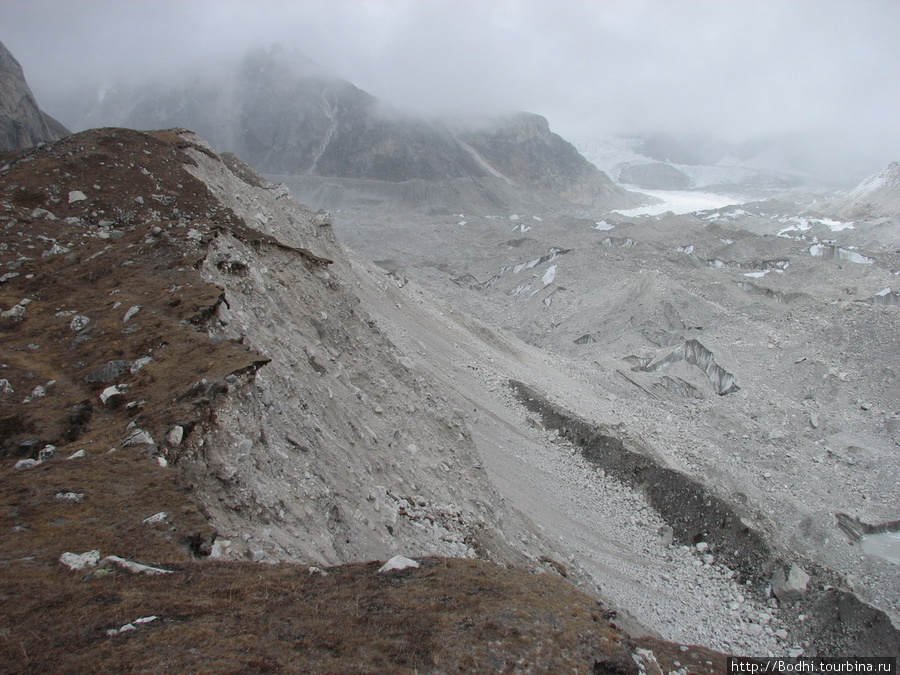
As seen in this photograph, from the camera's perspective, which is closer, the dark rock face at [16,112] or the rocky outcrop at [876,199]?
the dark rock face at [16,112]

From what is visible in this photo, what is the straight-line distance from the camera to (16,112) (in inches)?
3083

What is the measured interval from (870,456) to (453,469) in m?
30.0

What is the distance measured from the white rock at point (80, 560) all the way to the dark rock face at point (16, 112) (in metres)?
90.4

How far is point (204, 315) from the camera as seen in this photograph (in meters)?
14.0

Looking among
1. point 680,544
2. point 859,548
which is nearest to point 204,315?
point 680,544

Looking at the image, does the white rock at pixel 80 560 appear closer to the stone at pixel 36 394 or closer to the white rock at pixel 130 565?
the white rock at pixel 130 565

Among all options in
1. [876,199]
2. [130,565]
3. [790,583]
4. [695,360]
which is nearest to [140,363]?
[130,565]

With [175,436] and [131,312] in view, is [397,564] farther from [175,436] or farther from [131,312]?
[131,312]

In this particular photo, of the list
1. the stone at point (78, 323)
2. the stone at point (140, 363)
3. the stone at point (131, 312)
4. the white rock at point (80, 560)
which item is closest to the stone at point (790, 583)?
the white rock at point (80, 560)

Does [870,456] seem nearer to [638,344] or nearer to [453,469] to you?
[638,344]

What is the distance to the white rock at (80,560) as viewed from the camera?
715cm

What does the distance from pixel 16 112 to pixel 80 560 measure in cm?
10029

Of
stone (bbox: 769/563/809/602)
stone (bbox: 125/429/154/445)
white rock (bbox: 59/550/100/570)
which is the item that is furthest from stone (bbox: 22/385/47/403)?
stone (bbox: 769/563/809/602)

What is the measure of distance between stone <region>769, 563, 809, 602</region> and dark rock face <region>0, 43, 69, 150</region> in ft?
319
